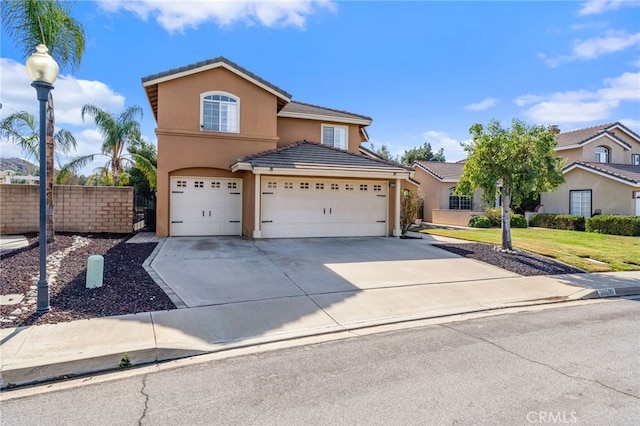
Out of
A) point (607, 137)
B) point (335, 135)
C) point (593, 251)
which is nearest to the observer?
point (593, 251)

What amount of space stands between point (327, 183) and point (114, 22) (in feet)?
30.0

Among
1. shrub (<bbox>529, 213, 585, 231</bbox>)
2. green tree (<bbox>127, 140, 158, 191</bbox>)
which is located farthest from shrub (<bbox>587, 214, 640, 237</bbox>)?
green tree (<bbox>127, 140, 158, 191</bbox>)

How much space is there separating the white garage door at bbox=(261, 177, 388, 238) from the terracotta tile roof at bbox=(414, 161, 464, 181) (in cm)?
1319

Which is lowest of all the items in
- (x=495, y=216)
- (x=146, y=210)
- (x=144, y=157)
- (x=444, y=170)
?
(x=495, y=216)

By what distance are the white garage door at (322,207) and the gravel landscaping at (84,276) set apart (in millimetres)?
3838

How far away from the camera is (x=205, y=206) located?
581 inches

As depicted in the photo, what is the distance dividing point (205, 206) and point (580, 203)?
76.7 ft

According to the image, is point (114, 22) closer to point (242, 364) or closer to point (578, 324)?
point (242, 364)

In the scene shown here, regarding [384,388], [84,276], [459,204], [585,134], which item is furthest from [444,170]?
[384,388]

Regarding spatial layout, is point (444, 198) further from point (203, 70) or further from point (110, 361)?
point (110, 361)

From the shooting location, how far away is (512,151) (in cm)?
1135

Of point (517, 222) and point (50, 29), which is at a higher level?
point (50, 29)

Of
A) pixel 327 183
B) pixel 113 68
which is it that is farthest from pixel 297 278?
pixel 113 68

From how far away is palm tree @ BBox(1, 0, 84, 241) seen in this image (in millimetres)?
10273
